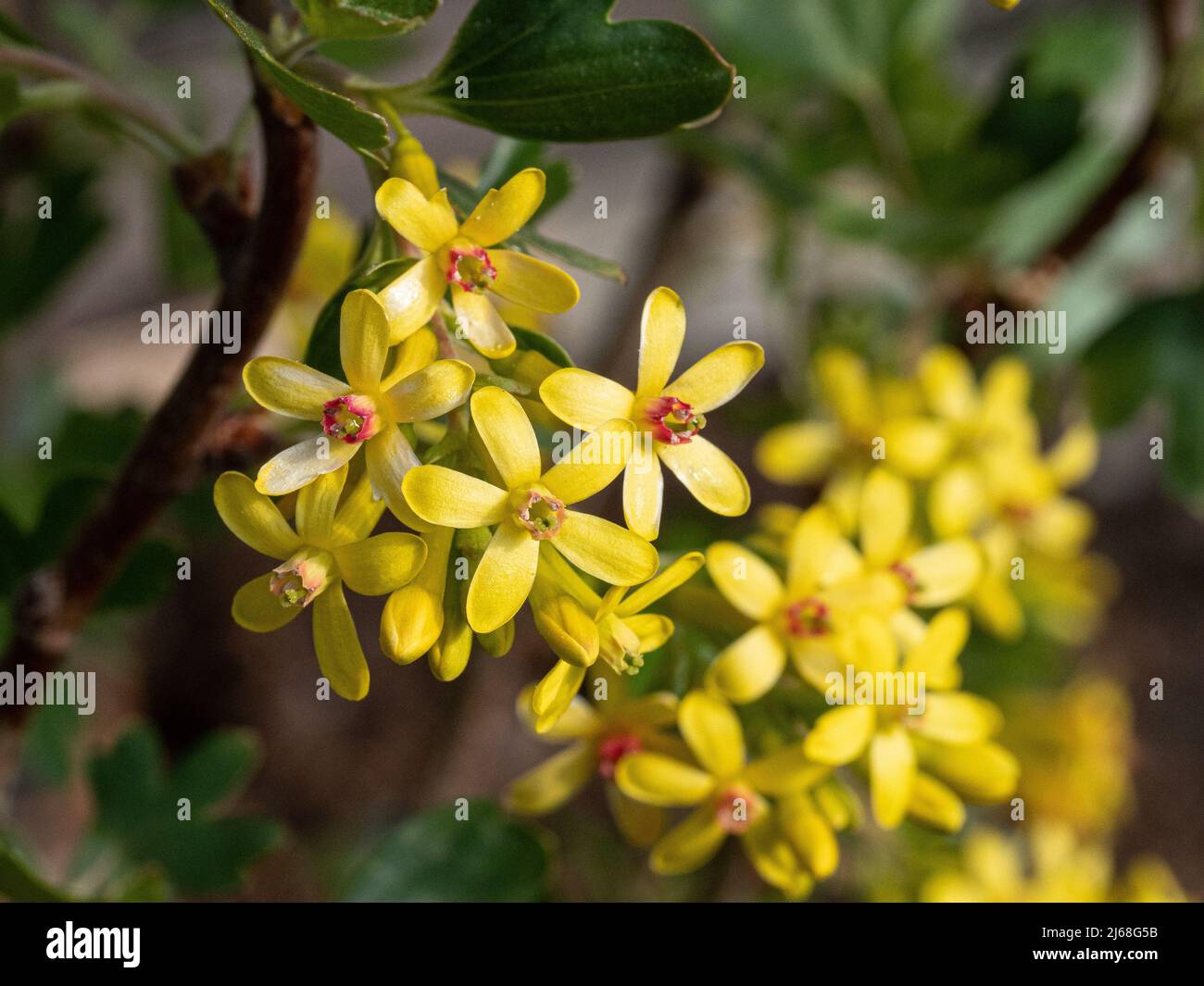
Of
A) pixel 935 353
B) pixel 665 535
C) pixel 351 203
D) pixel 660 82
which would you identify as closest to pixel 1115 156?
pixel 935 353

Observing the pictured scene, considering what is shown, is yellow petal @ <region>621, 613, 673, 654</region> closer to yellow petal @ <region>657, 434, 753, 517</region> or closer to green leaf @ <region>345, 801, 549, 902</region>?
yellow petal @ <region>657, 434, 753, 517</region>

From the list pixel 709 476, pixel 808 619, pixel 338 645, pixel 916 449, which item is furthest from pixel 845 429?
pixel 338 645

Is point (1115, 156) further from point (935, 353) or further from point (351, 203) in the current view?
point (351, 203)

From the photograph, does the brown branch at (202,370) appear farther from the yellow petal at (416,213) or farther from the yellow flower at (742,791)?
the yellow flower at (742,791)

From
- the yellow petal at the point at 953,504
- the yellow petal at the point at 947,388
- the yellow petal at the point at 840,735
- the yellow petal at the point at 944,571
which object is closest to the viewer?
the yellow petal at the point at 840,735

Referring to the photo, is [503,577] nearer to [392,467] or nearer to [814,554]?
[392,467]

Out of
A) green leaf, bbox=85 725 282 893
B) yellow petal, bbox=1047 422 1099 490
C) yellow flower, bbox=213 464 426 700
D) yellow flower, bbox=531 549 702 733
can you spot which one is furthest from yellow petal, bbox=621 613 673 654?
yellow petal, bbox=1047 422 1099 490

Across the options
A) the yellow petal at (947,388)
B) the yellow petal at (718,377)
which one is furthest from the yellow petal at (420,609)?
the yellow petal at (947,388)
